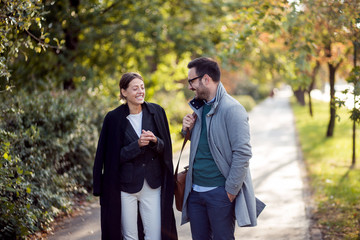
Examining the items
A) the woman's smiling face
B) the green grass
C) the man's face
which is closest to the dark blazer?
the woman's smiling face

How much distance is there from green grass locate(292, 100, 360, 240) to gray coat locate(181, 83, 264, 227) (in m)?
2.64

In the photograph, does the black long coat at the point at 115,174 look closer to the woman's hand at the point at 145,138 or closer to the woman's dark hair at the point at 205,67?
the woman's hand at the point at 145,138

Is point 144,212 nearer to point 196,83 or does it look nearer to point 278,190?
point 196,83

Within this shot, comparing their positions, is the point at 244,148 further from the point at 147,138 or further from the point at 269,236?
the point at 269,236

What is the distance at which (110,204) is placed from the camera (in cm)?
373

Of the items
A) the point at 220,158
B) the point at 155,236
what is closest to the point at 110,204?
the point at 155,236

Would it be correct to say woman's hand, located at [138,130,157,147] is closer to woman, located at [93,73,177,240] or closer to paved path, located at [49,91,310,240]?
woman, located at [93,73,177,240]

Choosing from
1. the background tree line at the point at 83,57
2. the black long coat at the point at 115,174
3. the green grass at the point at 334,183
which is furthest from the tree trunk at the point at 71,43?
the black long coat at the point at 115,174

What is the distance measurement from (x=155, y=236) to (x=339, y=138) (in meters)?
12.9

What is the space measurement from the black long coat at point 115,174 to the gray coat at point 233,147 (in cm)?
48

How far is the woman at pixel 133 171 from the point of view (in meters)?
3.70

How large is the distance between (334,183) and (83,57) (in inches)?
307

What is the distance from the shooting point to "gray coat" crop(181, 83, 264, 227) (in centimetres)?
325

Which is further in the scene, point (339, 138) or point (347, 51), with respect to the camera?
point (339, 138)
